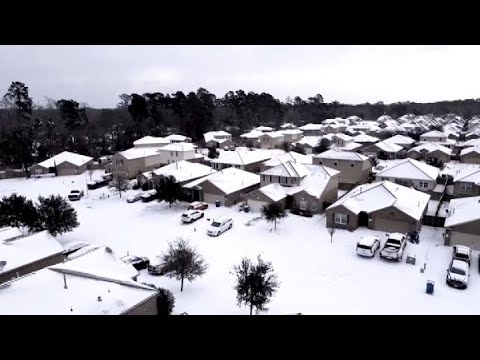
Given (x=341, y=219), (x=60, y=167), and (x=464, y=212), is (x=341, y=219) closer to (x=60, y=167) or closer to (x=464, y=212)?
(x=464, y=212)

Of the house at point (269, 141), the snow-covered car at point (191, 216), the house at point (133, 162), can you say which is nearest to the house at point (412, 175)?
the snow-covered car at point (191, 216)

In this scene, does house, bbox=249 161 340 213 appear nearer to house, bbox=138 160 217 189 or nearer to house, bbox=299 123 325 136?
house, bbox=138 160 217 189

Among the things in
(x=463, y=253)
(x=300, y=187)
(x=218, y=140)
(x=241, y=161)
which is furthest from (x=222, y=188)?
(x=218, y=140)

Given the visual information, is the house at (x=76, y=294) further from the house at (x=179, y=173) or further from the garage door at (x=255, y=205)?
the house at (x=179, y=173)

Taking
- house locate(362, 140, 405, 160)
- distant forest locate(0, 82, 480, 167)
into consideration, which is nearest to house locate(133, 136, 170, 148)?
distant forest locate(0, 82, 480, 167)
